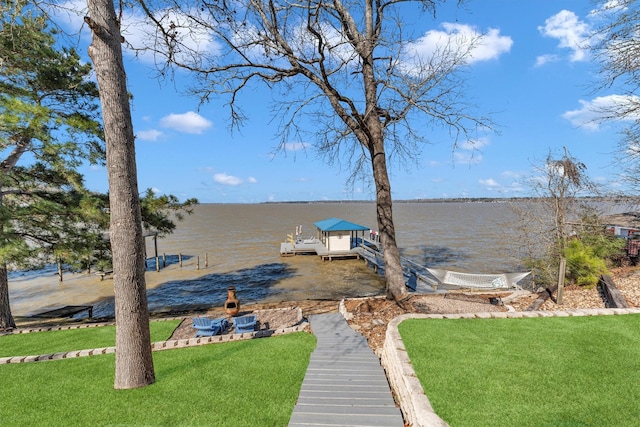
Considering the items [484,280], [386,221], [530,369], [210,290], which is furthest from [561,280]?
[210,290]

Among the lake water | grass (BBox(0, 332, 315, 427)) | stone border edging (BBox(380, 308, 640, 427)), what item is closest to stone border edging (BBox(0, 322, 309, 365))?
grass (BBox(0, 332, 315, 427))

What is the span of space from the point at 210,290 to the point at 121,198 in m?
16.3

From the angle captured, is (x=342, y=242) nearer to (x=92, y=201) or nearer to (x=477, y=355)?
(x=92, y=201)

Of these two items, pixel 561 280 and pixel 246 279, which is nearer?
pixel 561 280

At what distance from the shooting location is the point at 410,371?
437 centimetres

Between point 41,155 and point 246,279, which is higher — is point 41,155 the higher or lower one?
the higher one

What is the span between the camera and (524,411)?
11.4ft

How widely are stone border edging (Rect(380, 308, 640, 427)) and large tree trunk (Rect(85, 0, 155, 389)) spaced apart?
3566mm

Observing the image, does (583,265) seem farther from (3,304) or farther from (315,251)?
(315,251)

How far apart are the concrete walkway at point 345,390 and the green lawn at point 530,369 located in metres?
0.62

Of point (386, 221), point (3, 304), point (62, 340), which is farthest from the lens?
point (3, 304)

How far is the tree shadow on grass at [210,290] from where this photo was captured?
53.6 ft

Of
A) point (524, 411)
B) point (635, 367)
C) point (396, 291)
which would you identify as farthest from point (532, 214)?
point (524, 411)

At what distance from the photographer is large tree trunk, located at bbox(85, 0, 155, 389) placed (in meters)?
4.18
